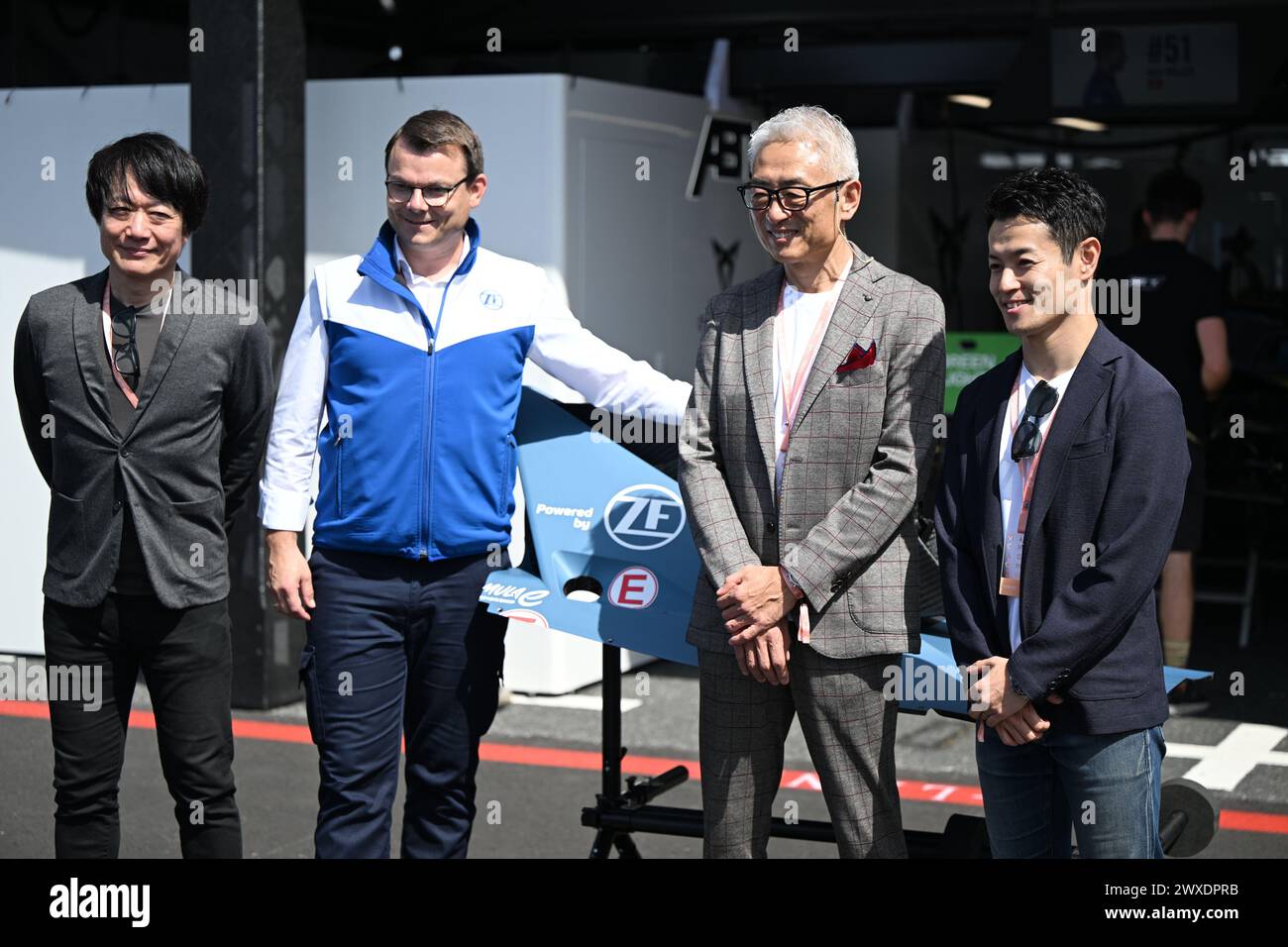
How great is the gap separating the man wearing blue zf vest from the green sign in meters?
5.37

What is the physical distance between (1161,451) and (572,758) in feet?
11.5

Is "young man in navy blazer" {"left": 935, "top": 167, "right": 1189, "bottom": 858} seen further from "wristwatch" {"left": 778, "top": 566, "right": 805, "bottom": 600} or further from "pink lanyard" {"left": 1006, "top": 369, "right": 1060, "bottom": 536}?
"wristwatch" {"left": 778, "top": 566, "right": 805, "bottom": 600}

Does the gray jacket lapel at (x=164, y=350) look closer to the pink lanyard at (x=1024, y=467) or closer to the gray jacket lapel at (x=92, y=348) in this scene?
the gray jacket lapel at (x=92, y=348)

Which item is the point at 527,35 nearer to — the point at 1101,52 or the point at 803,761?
the point at 1101,52

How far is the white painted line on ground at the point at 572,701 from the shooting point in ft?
22.4

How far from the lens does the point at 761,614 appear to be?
3.18 meters

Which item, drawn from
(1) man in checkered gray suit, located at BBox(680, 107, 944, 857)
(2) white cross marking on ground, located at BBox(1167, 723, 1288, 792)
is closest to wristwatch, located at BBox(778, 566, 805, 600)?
(1) man in checkered gray suit, located at BBox(680, 107, 944, 857)

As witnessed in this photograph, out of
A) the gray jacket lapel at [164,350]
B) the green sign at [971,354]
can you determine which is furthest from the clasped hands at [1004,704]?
the green sign at [971,354]

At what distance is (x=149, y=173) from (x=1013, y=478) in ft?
6.33

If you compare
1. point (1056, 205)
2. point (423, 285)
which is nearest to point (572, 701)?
point (423, 285)

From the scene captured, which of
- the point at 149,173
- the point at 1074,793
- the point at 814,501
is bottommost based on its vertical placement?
the point at 1074,793

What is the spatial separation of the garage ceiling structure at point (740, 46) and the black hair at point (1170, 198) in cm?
97

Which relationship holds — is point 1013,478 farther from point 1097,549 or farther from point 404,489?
point 404,489
